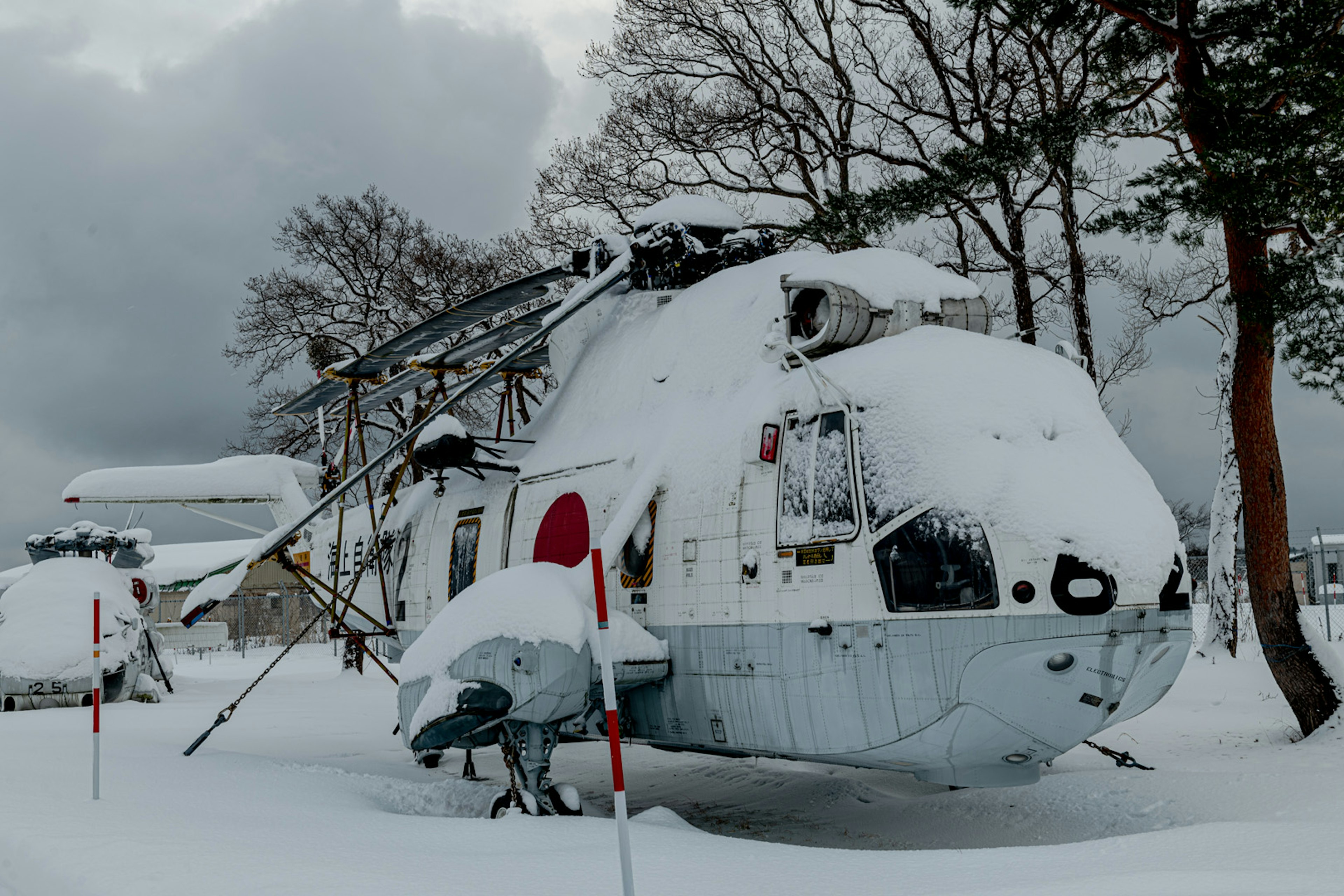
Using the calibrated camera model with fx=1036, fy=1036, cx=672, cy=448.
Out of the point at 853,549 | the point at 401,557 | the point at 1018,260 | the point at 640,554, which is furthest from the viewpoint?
the point at 1018,260

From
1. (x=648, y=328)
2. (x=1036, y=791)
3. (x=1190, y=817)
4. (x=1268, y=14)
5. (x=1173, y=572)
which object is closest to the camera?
(x=1173, y=572)

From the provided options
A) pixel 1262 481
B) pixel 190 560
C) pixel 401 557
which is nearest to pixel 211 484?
pixel 401 557

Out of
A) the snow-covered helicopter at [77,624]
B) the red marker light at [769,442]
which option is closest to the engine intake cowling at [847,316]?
the red marker light at [769,442]

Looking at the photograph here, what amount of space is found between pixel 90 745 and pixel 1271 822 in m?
9.78

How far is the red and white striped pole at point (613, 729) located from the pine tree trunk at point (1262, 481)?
815cm

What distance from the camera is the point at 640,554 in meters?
6.95

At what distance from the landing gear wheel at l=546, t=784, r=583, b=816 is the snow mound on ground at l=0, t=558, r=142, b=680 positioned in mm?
9383

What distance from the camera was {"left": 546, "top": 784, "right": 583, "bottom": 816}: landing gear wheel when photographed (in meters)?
6.82

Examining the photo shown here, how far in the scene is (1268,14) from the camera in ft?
32.6

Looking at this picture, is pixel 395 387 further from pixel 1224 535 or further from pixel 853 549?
pixel 1224 535

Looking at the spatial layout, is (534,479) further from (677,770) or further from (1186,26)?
(1186,26)

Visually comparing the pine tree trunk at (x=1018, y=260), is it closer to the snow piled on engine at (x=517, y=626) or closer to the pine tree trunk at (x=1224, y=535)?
the pine tree trunk at (x=1224, y=535)

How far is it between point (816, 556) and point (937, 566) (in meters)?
0.72

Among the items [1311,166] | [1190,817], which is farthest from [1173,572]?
[1311,166]
